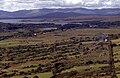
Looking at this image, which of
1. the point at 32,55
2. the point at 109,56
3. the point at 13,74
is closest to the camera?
the point at 13,74

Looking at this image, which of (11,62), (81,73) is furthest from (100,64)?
(11,62)

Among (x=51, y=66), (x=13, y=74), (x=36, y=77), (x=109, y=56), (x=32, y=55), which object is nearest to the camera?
(x=36, y=77)

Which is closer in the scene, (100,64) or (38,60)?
(100,64)

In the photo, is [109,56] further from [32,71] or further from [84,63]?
[32,71]

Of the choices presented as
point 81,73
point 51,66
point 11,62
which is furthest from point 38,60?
point 81,73

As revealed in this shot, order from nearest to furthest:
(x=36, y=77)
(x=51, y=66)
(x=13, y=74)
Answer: (x=36, y=77) < (x=13, y=74) < (x=51, y=66)

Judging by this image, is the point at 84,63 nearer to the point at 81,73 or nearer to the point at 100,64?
the point at 100,64

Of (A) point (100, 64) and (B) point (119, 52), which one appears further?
(B) point (119, 52)

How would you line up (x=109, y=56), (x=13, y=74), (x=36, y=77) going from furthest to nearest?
1. (x=109, y=56)
2. (x=13, y=74)
3. (x=36, y=77)
